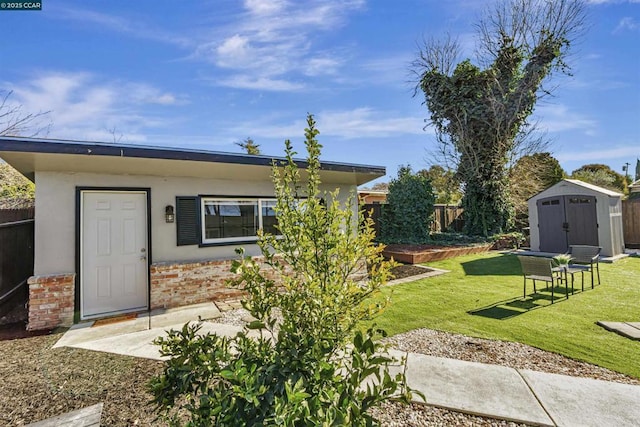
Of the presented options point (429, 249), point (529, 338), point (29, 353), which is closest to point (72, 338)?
Answer: point (29, 353)

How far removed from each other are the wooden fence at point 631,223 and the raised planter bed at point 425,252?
17.8 feet

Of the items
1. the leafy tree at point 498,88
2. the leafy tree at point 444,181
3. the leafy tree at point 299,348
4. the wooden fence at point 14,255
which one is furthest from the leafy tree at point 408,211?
the wooden fence at point 14,255

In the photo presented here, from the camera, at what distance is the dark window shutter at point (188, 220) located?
6301 millimetres

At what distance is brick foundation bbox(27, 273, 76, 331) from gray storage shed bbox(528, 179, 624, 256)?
14.4 meters

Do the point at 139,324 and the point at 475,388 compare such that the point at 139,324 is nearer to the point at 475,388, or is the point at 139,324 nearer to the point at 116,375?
the point at 116,375

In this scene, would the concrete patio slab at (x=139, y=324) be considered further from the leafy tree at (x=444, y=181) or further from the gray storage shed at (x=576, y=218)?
the leafy tree at (x=444, y=181)

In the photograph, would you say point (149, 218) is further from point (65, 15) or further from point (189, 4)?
point (65, 15)

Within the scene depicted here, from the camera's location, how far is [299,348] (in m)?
1.53

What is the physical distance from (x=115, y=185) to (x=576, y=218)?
45.9 ft

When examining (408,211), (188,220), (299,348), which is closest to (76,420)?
(299,348)

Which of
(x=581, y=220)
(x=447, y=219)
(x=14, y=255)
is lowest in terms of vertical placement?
(x=14, y=255)

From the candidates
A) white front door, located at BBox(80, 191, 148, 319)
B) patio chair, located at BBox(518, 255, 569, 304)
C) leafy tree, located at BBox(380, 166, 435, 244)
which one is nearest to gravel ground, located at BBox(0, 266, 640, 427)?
white front door, located at BBox(80, 191, 148, 319)

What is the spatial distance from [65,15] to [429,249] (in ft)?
39.0

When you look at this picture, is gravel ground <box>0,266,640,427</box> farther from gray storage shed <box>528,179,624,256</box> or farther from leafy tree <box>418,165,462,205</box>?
leafy tree <box>418,165,462,205</box>
